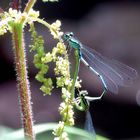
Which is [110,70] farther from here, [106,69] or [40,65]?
[40,65]

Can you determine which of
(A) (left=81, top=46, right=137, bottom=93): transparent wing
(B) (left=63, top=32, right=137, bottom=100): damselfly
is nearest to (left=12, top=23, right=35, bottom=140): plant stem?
(B) (left=63, top=32, right=137, bottom=100): damselfly

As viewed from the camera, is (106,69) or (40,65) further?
(106,69)

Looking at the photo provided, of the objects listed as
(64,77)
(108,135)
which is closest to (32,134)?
(64,77)

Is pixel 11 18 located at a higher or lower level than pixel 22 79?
higher

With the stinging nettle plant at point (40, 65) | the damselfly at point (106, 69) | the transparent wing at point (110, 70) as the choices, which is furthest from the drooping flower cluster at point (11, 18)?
the transparent wing at point (110, 70)

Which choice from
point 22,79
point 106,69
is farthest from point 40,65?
point 106,69

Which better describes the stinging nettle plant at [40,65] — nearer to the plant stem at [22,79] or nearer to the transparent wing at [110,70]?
the plant stem at [22,79]

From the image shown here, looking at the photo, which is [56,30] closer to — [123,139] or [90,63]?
[90,63]
